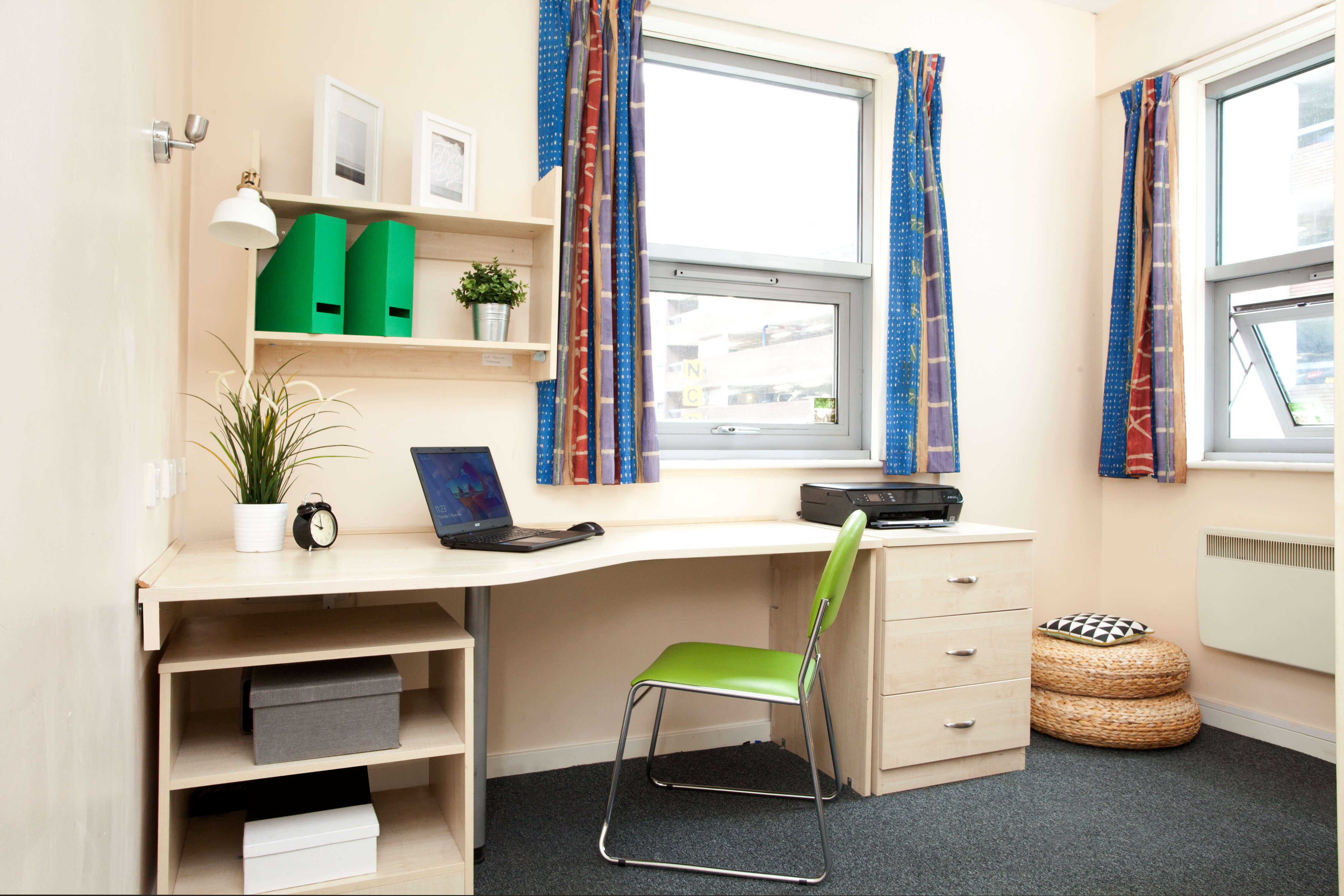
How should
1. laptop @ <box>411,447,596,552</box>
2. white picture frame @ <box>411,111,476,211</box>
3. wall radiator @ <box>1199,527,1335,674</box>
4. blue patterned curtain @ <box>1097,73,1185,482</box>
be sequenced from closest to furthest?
laptop @ <box>411,447,596,552</box> → white picture frame @ <box>411,111,476,211</box> → wall radiator @ <box>1199,527,1335,674</box> → blue patterned curtain @ <box>1097,73,1185,482</box>

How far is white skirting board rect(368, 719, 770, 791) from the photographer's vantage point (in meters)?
2.34

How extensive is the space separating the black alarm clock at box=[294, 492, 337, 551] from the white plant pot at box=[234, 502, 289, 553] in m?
0.04

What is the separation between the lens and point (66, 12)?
100 centimetres

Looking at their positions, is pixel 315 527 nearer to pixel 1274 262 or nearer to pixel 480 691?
pixel 480 691

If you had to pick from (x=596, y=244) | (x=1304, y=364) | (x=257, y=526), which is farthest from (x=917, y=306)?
(x=257, y=526)

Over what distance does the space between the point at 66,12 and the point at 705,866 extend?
196 cm

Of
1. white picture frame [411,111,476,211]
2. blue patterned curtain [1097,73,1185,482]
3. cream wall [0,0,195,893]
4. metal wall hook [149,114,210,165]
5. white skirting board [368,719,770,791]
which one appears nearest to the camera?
cream wall [0,0,195,893]

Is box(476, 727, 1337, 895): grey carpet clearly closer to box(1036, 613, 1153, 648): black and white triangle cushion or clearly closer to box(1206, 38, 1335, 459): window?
box(1036, 613, 1153, 648): black and white triangle cushion

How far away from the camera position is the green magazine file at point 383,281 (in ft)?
6.97

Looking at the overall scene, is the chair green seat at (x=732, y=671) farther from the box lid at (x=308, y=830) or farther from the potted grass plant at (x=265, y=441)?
the potted grass plant at (x=265, y=441)

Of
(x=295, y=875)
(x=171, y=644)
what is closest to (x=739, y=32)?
(x=171, y=644)

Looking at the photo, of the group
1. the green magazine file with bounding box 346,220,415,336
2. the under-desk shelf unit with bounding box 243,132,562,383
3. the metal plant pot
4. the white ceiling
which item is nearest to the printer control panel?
the under-desk shelf unit with bounding box 243,132,562,383

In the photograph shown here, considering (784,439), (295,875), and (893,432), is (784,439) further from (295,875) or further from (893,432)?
(295,875)

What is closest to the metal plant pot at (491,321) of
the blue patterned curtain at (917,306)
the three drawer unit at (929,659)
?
the three drawer unit at (929,659)
